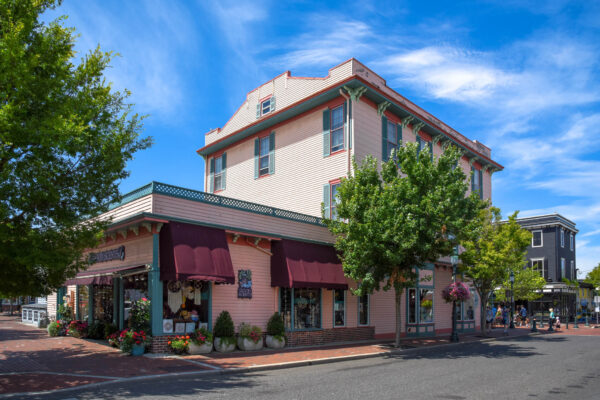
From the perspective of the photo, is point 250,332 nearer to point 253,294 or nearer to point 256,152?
point 253,294

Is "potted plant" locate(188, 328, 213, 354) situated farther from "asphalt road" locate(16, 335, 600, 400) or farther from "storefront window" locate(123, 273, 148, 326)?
"asphalt road" locate(16, 335, 600, 400)

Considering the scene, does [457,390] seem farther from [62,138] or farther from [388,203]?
[62,138]

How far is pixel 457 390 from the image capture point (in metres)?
10.6

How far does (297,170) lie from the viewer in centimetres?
2494

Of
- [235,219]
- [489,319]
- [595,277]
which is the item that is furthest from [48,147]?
[595,277]

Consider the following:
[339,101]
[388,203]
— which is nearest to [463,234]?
[388,203]

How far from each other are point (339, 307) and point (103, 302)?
34.0ft

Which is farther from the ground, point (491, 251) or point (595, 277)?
point (491, 251)

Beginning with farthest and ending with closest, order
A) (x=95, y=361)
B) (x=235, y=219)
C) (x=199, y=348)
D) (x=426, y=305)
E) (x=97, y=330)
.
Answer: (x=426, y=305) < (x=97, y=330) < (x=235, y=219) < (x=199, y=348) < (x=95, y=361)

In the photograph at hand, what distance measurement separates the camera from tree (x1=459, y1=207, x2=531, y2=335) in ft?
86.6

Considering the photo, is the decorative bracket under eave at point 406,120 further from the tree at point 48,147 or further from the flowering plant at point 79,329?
the flowering plant at point 79,329

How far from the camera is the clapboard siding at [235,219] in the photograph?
53.3ft

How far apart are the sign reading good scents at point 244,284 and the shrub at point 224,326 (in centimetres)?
118

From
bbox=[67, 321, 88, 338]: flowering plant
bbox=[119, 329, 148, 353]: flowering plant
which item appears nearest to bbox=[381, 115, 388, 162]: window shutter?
bbox=[119, 329, 148, 353]: flowering plant
